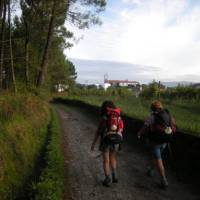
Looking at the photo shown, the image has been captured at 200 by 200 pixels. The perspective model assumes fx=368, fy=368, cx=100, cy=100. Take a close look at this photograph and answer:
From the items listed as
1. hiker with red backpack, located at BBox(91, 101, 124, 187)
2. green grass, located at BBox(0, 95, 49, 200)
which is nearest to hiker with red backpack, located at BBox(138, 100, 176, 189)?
hiker with red backpack, located at BBox(91, 101, 124, 187)

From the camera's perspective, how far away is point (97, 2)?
2628 cm

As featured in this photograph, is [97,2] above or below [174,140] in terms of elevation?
above

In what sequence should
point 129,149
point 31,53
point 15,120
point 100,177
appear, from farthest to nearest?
point 31,53, point 129,149, point 15,120, point 100,177

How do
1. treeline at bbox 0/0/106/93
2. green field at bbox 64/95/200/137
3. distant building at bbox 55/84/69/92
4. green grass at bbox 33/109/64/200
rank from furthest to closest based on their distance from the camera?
distant building at bbox 55/84/69/92
treeline at bbox 0/0/106/93
green field at bbox 64/95/200/137
green grass at bbox 33/109/64/200

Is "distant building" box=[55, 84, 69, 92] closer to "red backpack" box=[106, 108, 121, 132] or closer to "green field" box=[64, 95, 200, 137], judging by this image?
"green field" box=[64, 95, 200, 137]

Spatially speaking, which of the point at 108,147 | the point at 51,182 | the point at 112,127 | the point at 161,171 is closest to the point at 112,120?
the point at 112,127

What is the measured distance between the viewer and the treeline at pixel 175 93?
109ft

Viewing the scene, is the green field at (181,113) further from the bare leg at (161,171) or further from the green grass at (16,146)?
the green grass at (16,146)

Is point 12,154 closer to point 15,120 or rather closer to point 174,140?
point 15,120

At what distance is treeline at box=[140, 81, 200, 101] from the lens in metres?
33.2

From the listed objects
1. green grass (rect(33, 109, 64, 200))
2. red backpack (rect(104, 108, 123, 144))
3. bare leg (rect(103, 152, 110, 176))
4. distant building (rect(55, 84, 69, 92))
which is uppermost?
red backpack (rect(104, 108, 123, 144))

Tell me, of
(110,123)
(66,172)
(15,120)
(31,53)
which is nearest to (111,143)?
(110,123)

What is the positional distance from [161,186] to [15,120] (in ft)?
20.5

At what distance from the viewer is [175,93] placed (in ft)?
120
